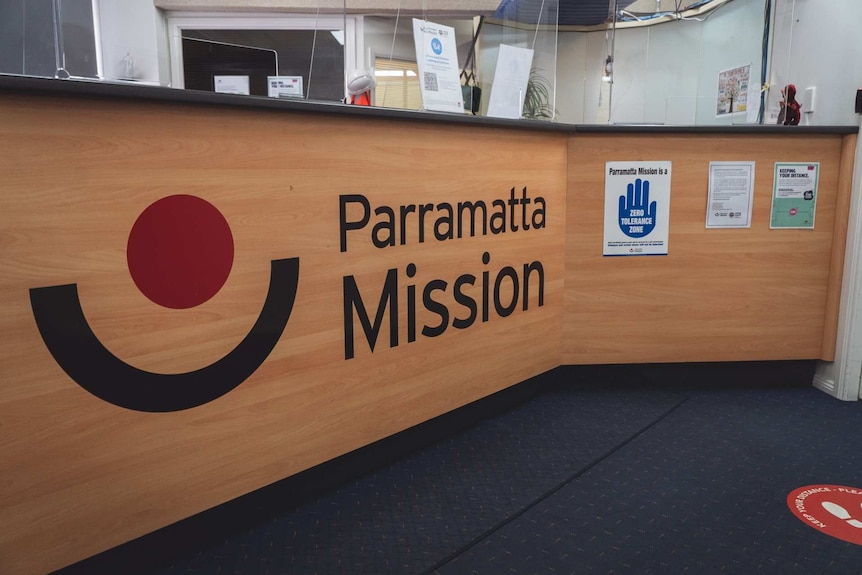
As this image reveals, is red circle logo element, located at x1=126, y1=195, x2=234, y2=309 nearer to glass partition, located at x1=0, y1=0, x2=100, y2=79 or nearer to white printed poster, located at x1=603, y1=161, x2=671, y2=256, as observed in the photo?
glass partition, located at x1=0, y1=0, x2=100, y2=79

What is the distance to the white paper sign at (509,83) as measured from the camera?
8.35 ft

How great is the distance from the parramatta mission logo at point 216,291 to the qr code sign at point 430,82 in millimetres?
482

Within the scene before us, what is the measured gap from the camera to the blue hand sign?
2473 mm

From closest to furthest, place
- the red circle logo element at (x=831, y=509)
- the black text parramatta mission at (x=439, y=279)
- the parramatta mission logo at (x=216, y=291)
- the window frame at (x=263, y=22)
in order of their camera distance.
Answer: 1. the parramatta mission logo at (x=216, y=291)
2. the red circle logo element at (x=831, y=509)
3. the black text parramatta mission at (x=439, y=279)
4. the window frame at (x=263, y=22)

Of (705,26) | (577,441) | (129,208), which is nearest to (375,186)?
(129,208)

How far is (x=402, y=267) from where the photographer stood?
188 cm

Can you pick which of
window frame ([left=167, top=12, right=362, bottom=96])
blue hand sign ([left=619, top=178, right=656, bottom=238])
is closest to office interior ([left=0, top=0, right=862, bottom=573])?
blue hand sign ([left=619, top=178, right=656, bottom=238])

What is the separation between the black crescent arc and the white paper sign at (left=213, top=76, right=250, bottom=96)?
1546 millimetres

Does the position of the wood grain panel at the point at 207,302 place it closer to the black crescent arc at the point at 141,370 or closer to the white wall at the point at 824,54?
the black crescent arc at the point at 141,370

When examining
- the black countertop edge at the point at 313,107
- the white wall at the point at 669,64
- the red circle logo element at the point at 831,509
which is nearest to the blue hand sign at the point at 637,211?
the black countertop edge at the point at 313,107

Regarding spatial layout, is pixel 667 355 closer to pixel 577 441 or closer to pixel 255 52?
pixel 577 441

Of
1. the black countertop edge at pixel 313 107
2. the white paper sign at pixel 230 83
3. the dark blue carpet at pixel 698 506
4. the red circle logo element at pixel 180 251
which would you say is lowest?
the dark blue carpet at pixel 698 506

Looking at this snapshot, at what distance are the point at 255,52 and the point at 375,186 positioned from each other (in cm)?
146

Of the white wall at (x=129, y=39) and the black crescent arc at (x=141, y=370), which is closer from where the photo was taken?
the black crescent arc at (x=141, y=370)
